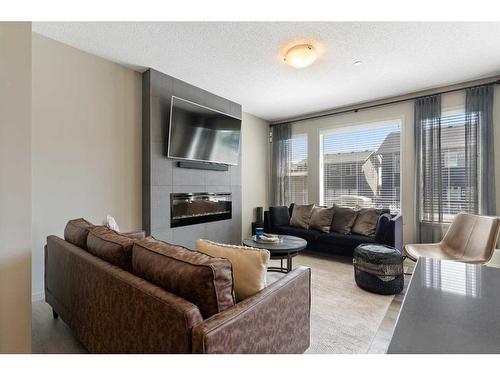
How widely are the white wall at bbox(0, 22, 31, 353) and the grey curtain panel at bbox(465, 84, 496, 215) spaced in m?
4.78

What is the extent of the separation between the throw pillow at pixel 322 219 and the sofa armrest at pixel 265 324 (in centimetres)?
259

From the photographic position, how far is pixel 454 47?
2574 millimetres

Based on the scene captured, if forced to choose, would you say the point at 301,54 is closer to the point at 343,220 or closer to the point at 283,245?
the point at 283,245

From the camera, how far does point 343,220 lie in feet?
12.7

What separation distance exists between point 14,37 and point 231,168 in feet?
10.5

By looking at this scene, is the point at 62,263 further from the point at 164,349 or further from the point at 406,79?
the point at 406,79

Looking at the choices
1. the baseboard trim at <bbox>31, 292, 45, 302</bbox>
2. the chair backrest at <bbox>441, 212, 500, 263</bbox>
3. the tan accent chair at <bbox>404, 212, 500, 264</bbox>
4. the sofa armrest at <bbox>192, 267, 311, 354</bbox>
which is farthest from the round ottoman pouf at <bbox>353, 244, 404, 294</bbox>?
the baseboard trim at <bbox>31, 292, 45, 302</bbox>

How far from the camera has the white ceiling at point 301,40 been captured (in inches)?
89.8

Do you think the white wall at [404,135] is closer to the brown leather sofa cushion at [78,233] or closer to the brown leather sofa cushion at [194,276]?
the brown leather sofa cushion at [194,276]

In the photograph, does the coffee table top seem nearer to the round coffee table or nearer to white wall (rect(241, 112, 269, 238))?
the round coffee table

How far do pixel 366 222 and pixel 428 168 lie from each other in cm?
126

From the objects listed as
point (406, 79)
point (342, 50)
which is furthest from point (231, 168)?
point (406, 79)

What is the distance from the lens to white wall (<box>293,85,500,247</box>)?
3.51m

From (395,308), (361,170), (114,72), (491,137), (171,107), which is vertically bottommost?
(395,308)
